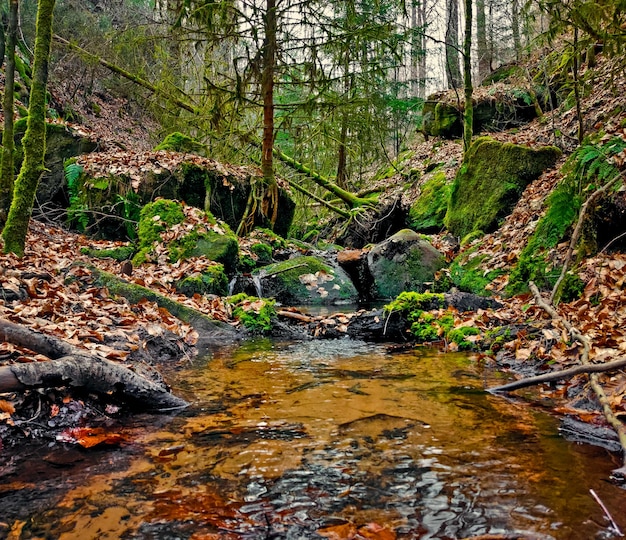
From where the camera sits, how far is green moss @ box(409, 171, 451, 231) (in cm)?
1276

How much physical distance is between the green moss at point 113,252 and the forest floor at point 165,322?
0.21 m

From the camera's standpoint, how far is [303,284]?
29.8 ft

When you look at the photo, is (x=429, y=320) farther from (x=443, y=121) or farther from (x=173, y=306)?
(x=443, y=121)

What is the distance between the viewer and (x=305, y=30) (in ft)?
30.9

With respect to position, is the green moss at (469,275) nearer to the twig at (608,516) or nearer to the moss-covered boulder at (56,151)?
the twig at (608,516)

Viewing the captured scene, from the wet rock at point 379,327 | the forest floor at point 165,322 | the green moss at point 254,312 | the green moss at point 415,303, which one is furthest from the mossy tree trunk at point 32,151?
the green moss at point 415,303

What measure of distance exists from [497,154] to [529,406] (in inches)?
312

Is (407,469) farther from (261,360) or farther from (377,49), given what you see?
(377,49)

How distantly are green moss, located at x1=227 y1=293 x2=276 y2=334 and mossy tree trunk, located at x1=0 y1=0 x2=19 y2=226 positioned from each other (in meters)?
3.91

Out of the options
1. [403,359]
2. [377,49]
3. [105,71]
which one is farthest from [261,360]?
[105,71]

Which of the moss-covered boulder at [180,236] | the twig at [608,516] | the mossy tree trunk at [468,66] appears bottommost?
the twig at [608,516]

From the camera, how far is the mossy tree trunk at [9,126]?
707 cm

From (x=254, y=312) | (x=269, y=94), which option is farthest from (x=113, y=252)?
(x=269, y=94)

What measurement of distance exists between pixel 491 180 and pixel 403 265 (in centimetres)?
286
